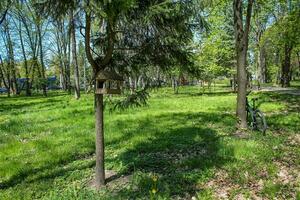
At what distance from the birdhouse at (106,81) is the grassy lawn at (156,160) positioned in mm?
1689

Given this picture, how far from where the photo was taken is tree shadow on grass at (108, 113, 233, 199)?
6586 millimetres

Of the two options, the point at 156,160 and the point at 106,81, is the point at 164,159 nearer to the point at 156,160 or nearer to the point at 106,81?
the point at 156,160

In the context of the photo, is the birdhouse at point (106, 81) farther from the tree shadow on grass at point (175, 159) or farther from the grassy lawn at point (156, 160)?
the tree shadow on grass at point (175, 159)

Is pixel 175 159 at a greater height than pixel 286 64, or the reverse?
pixel 286 64

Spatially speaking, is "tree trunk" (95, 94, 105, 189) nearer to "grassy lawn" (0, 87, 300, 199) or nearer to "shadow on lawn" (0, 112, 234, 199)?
"grassy lawn" (0, 87, 300, 199)

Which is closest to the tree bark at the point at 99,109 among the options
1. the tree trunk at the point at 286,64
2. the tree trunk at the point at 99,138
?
the tree trunk at the point at 99,138

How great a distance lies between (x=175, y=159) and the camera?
8.34m

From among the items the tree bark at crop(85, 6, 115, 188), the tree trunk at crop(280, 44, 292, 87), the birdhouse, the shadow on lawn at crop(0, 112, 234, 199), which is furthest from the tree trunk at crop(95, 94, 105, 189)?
the tree trunk at crop(280, 44, 292, 87)

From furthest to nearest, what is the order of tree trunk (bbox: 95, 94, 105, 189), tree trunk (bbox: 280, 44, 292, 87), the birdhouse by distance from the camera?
tree trunk (bbox: 280, 44, 292, 87) → tree trunk (bbox: 95, 94, 105, 189) → the birdhouse

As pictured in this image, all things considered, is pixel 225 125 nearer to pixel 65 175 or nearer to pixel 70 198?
pixel 65 175

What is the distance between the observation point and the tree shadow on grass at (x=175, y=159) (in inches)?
259

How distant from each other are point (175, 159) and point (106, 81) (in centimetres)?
288

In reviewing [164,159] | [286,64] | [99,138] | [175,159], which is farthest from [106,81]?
[286,64]

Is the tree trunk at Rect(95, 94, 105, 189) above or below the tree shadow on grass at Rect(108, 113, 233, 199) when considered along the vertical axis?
above
